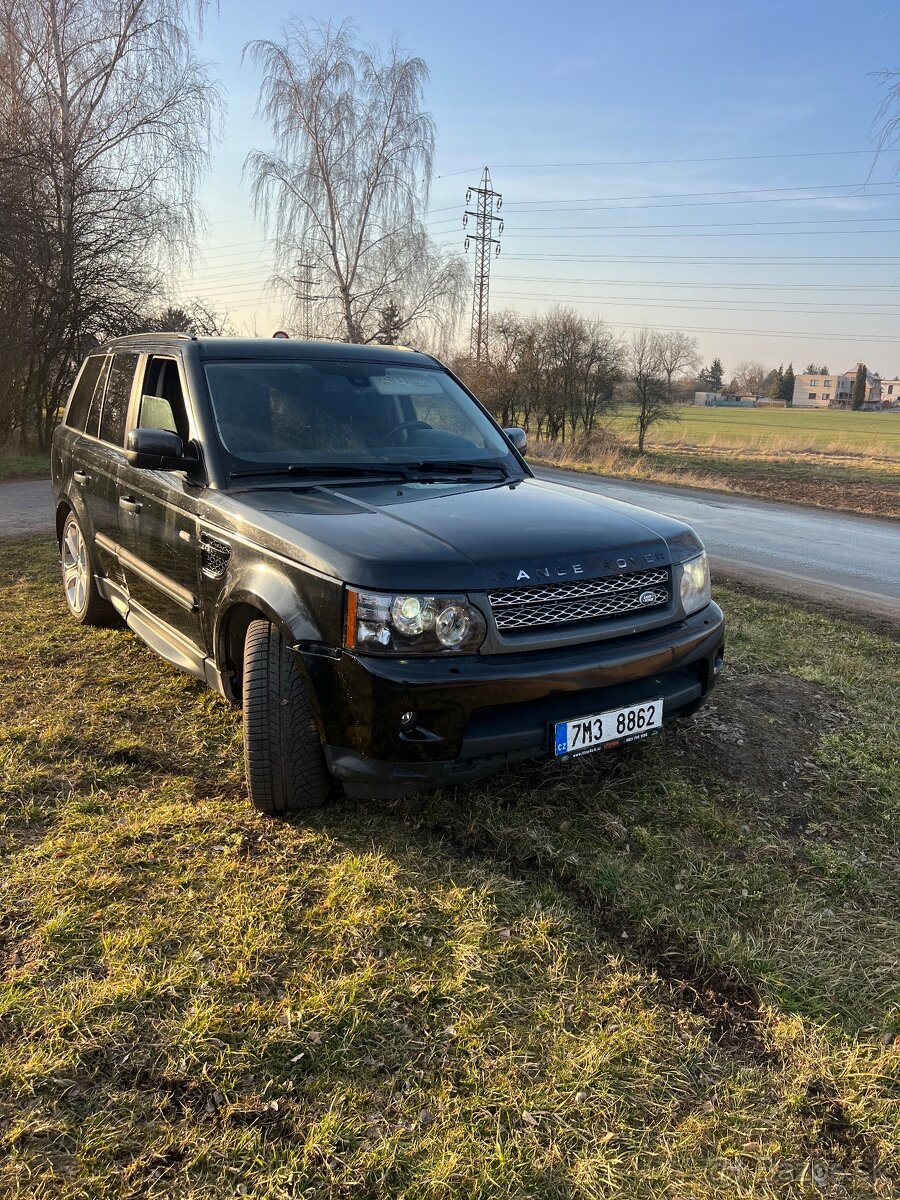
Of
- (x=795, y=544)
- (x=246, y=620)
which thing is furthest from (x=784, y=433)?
(x=246, y=620)

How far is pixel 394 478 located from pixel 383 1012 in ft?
7.12

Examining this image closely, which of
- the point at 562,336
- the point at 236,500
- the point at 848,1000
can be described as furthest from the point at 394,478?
the point at 562,336

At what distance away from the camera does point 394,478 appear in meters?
3.66

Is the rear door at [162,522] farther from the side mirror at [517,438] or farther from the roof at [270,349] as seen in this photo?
the side mirror at [517,438]

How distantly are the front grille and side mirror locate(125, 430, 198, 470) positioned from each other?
1.63 m

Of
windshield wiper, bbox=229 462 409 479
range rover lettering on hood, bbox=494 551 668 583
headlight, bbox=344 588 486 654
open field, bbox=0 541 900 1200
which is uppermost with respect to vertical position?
windshield wiper, bbox=229 462 409 479

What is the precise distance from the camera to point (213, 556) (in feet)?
11.1

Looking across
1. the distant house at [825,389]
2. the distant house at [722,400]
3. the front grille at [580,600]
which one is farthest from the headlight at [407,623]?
the distant house at [825,389]

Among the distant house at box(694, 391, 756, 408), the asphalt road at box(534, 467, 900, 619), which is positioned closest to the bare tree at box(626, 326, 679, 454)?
the asphalt road at box(534, 467, 900, 619)

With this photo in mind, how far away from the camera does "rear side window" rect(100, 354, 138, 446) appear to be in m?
4.66

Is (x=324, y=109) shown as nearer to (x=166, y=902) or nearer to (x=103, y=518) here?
(x=103, y=518)

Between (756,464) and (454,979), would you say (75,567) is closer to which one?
(454,979)

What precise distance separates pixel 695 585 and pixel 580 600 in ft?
2.40

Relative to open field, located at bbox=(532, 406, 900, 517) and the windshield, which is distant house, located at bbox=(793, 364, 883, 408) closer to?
open field, located at bbox=(532, 406, 900, 517)
